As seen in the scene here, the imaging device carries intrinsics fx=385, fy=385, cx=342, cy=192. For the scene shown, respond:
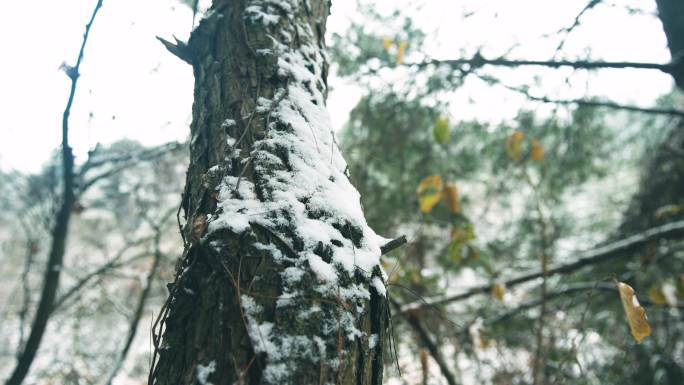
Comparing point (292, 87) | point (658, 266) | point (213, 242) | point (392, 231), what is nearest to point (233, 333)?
point (213, 242)

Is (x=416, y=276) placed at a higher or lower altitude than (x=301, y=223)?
higher

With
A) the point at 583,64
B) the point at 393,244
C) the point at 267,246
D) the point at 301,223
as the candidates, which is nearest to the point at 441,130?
the point at 583,64

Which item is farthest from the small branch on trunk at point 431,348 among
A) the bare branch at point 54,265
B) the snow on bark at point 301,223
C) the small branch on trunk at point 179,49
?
the bare branch at point 54,265

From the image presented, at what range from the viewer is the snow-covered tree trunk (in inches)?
33.5

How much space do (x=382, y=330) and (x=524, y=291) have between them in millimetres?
5940

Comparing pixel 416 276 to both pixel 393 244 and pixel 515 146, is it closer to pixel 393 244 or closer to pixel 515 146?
pixel 515 146

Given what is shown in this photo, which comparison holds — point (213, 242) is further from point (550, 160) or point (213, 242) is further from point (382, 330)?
point (550, 160)

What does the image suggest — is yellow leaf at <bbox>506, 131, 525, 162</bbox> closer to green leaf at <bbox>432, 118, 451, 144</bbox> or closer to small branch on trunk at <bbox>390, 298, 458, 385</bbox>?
green leaf at <bbox>432, 118, 451, 144</bbox>

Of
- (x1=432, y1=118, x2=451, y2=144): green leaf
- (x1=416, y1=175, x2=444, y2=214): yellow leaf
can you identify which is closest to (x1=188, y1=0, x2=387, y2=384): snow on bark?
(x1=432, y1=118, x2=451, y2=144): green leaf

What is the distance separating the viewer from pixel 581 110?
426 cm

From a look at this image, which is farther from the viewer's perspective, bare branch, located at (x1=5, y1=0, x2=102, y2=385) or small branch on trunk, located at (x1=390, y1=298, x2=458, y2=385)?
small branch on trunk, located at (x1=390, y1=298, x2=458, y2=385)

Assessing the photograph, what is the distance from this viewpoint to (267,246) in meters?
0.96

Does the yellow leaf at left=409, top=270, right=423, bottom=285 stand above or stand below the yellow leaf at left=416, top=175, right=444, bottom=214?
below

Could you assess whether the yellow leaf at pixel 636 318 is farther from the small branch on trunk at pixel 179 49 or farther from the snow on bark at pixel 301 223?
the small branch on trunk at pixel 179 49
